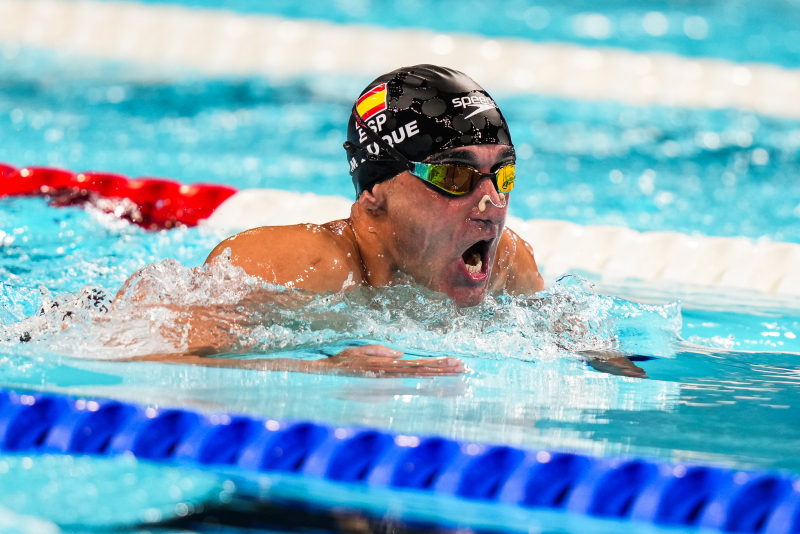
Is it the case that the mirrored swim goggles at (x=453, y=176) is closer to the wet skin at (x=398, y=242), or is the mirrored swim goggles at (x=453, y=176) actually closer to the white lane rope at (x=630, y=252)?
the wet skin at (x=398, y=242)

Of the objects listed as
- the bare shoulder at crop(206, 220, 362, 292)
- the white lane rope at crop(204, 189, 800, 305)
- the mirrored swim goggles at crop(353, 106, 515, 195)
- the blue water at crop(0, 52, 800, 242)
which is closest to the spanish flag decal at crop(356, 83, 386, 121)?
the mirrored swim goggles at crop(353, 106, 515, 195)

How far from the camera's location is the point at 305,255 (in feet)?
8.05

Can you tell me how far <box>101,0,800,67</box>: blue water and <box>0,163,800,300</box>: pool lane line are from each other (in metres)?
6.15

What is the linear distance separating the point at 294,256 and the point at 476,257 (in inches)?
20.8

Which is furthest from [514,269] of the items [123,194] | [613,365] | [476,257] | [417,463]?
[123,194]

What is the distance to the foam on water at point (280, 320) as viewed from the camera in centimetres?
236

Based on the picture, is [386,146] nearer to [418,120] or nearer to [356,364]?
[418,120]

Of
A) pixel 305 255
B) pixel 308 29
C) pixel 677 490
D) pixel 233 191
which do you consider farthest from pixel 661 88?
pixel 677 490

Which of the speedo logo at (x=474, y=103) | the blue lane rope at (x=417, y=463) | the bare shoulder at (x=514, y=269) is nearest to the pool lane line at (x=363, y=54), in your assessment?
the bare shoulder at (x=514, y=269)

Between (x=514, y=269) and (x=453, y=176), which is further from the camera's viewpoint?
(x=514, y=269)

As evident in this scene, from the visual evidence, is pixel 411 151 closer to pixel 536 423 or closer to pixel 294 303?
pixel 294 303

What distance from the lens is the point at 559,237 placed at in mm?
4906

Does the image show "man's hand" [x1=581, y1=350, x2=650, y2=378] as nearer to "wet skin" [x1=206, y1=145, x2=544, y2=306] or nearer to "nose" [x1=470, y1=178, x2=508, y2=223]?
"wet skin" [x1=206, y1=145, x2=544, y2=306]

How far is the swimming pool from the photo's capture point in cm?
190
